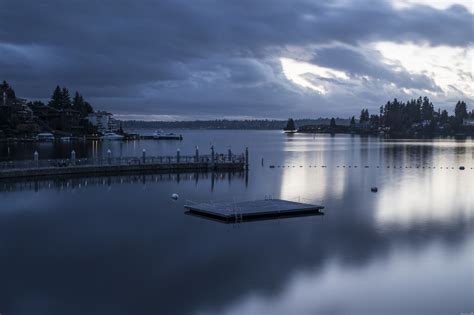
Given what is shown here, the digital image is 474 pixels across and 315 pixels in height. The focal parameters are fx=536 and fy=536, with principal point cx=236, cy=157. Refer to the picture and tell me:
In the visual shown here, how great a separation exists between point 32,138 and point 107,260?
134 meters

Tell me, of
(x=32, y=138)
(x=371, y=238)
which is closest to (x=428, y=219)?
(x=371, y=238)

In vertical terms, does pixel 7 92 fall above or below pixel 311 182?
above

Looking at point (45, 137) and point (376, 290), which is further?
point (45, 137)

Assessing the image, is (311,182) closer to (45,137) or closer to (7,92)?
(45,137)

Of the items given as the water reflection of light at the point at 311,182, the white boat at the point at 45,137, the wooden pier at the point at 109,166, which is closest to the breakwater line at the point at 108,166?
the wooden pier at the point at 109,166

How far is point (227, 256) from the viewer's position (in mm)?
25391

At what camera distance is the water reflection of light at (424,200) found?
36188 mm

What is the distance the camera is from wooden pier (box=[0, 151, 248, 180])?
172 ft

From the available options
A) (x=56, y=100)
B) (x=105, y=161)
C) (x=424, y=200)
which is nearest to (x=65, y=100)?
(x=56, y=100)

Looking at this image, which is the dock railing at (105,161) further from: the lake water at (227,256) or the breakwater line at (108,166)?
the lake water at (227,256)

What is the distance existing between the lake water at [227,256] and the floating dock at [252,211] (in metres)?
0.94

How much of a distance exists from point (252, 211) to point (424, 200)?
17.5 metres

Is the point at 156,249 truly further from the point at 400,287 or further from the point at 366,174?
the point at 366,174

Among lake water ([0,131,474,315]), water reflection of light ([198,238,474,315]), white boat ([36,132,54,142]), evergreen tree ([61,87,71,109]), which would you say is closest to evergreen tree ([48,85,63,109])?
evergreen tree ([61,87,71,109])
